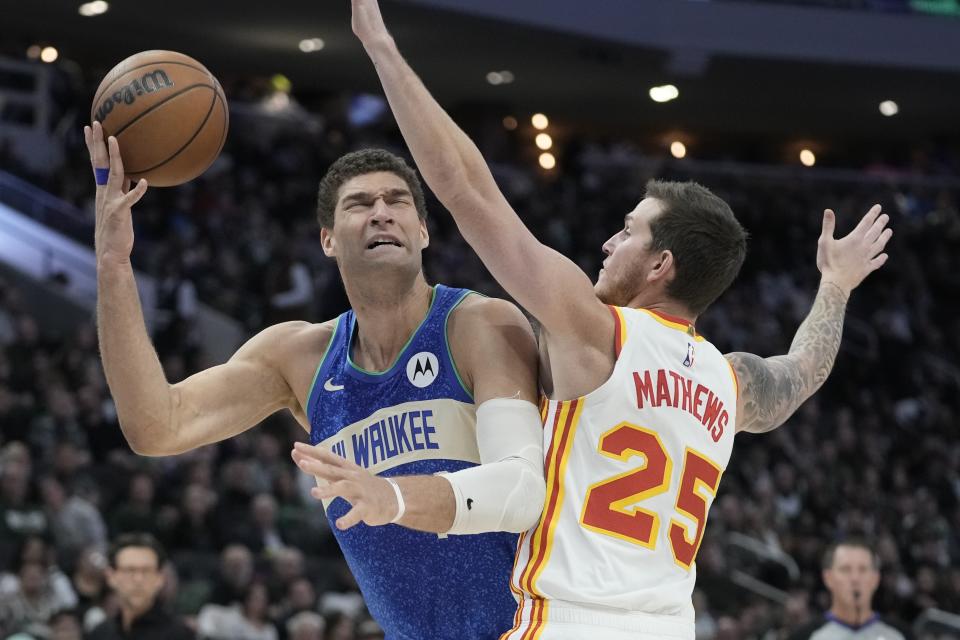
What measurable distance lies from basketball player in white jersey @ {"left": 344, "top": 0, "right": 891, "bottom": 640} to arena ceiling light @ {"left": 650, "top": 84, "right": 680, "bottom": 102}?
66.3ft

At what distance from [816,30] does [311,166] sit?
7.89 metres

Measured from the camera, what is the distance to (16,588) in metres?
9.07

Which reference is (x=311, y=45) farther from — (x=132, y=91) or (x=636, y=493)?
(x=636, y=493)

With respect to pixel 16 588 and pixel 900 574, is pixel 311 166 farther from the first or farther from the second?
pixel 16 588

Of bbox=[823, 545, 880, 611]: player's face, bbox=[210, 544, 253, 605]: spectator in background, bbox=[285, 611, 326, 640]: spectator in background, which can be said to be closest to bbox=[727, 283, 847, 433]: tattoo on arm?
bbox=[823, 545, 880, 611]: player's face

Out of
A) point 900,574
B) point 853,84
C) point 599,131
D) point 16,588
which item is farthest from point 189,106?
point 599,131

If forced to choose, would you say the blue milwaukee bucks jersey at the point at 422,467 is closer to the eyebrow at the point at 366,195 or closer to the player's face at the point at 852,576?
the eyebrow at the point at 366,195

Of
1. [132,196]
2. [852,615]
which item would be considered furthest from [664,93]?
[132,196]

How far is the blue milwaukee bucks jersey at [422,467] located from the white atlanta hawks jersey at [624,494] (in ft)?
1.22

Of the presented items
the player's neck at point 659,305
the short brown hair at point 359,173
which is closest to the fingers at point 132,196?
the short brown hair at point 359,173

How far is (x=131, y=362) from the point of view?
397 centimetres

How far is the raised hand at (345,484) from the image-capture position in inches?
123

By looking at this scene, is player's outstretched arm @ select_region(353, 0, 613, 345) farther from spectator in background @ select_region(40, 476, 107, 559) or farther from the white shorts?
spectator in background @ select_region(40, 476, 107, 559)

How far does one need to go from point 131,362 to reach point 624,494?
1.44m
